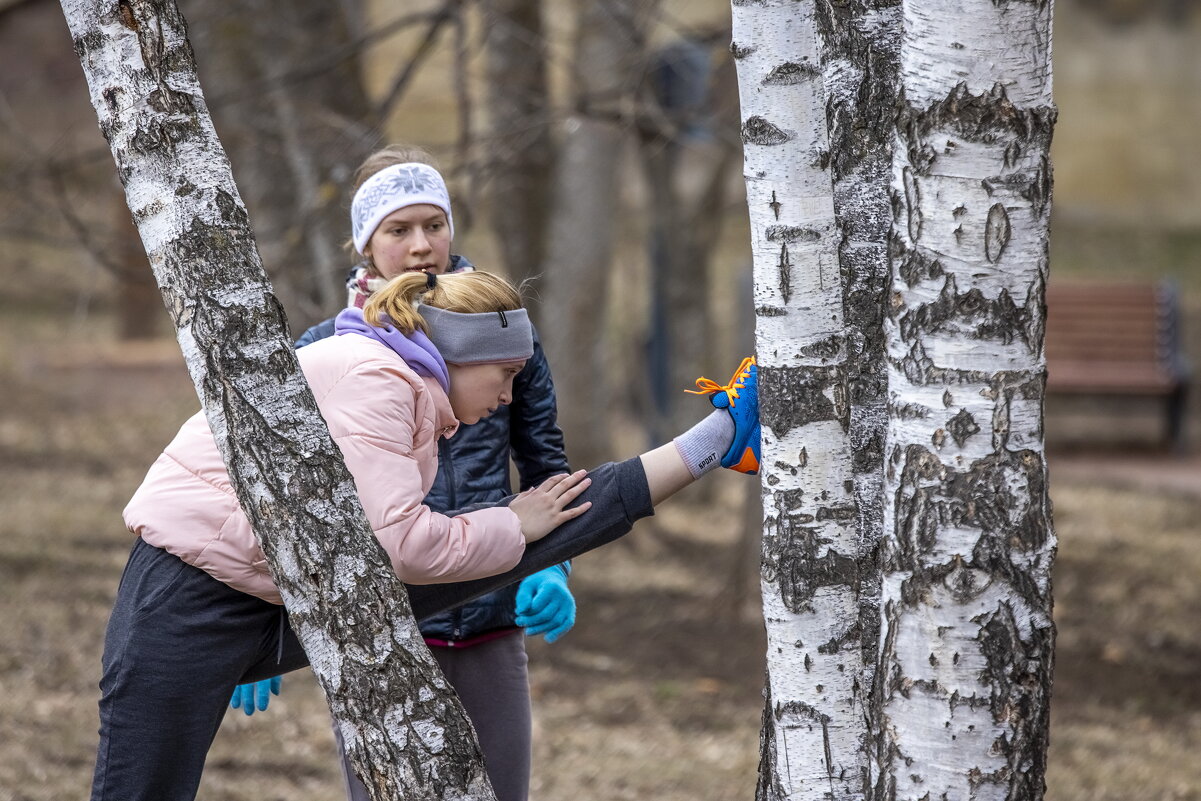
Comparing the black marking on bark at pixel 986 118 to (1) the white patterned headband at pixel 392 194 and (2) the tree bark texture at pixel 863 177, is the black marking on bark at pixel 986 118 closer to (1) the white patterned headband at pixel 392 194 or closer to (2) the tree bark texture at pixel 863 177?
(2) the tree bark texture at pixel 863 177

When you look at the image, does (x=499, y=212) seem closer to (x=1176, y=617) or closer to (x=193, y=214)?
(x=1176, y=617)

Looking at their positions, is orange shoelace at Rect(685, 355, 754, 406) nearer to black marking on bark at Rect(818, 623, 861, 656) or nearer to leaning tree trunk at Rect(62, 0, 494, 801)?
black marking on bark at Rect(818, 623, 861, 656)

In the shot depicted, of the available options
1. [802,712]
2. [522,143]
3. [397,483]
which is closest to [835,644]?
[802,712]

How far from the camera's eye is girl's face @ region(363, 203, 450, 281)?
9.16 ft

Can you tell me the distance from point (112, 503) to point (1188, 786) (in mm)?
6360

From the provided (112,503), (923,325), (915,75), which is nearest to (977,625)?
(923,325)

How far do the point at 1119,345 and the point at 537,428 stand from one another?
8856 millimetres

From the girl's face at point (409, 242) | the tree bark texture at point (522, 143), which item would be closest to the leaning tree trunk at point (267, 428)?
the girl's face at point (409, 242)

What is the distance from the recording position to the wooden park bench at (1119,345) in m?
10.3

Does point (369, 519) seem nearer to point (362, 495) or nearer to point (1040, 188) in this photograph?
point (362, 495)

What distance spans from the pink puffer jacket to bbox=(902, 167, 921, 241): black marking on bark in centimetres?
83

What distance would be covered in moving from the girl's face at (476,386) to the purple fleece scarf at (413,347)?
47 millimetres

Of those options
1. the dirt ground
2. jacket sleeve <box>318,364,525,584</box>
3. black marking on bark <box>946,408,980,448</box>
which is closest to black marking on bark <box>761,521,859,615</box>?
black marking on bark <box>946,408,980,448</box>

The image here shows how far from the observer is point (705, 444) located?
2404 mm
